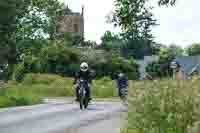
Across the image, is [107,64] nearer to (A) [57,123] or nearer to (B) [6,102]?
(B) [6,102]

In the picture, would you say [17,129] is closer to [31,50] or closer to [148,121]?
[148,121]

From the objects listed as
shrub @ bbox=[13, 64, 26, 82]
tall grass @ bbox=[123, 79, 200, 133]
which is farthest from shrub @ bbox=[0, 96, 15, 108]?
shrub @ bbox=[13, 64, 26, 82]

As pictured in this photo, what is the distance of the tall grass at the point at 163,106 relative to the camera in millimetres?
10281

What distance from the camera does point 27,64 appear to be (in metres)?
71.1

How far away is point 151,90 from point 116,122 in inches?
303

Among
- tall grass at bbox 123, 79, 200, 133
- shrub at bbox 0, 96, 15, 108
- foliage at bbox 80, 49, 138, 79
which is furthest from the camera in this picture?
foliage at bbox 80, 49, 138, 79

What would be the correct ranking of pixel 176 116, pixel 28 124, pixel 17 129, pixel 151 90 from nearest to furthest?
1. pixel 176 116
2. pixel 151 90
3. pixel 17 129
4. pixel 28 124

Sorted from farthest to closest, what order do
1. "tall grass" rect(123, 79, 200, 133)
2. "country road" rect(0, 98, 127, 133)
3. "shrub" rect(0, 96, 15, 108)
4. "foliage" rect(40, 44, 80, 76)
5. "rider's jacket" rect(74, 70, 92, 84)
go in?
"foliage" rect(40, 44, 80, 76)
"shrub" rect(0, 96, 15, 108)
"rider's jacket" rect(74, 70, 92, 84)
"country road" rect(0, 98, 127, 133)
"tall grass" rect(123, 79, 200, 133)

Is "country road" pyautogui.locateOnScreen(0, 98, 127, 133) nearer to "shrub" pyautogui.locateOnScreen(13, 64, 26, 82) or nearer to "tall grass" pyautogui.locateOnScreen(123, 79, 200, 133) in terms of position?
"tall grass" pyautogui.locateOnScreen(123, 79, 200, 133)

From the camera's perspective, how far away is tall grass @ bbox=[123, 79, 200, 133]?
405 inches

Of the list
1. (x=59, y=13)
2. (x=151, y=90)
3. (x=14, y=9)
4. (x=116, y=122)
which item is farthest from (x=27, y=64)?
(x=151, y=90)

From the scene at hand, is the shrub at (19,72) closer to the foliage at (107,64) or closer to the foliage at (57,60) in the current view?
the foliage at (57,60)

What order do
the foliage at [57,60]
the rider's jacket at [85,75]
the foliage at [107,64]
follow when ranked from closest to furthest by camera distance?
1. the rider's jacket at [85,75]
2. the foliage at [57,60]
3. the foliage at [107,64]

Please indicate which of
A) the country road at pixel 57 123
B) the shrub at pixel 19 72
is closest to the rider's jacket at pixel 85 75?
the country road at pixel 57 123
